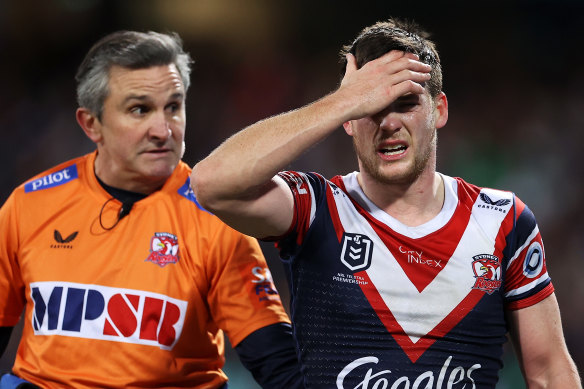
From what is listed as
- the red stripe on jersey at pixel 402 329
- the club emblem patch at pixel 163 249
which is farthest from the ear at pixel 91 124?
the red stripe on jersey at pixel 402 329

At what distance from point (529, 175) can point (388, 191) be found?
4795 mm

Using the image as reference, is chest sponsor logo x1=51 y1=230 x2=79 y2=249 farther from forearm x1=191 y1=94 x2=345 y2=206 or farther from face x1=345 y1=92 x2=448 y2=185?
face x1=345 y1=92 x2=448 y2=185

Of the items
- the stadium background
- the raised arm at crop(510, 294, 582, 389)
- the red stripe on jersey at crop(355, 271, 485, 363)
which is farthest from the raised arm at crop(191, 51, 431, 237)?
the stadium background

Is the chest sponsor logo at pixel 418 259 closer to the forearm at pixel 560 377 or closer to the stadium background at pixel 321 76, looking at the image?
the forearm at pixel 560 377

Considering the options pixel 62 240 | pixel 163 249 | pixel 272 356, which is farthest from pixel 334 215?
pixel 62 240

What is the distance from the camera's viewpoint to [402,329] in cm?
255

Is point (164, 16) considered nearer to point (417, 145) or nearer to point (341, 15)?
point (341, 15)

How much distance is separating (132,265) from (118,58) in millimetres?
925

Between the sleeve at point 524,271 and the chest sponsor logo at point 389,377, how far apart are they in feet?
1.10

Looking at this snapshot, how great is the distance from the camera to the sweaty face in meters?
3.24

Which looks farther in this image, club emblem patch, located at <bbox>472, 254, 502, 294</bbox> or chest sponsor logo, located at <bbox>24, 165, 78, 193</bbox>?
chest sponsor logo, located at <bbox>24, 165, 78, 193</bbox>

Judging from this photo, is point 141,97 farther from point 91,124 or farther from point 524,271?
point 524,271

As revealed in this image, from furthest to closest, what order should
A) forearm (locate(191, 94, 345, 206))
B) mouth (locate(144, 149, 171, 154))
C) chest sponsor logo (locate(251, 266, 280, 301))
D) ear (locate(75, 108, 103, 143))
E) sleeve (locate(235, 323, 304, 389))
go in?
1. ear (locate(75, 108, 103, 143))
2. mouth (locate(144, 149, 171, 154))
3. chest sponsor logo (locate(251, 266, 280, 301))
4. sleeve (locate(235, 323, 304, 389))
5. forearm (locate(191, 94, 345, 206))

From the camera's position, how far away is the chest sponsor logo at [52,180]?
330cm
